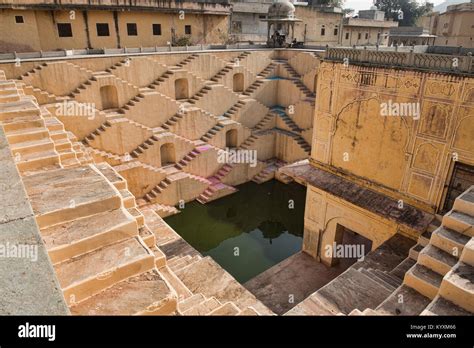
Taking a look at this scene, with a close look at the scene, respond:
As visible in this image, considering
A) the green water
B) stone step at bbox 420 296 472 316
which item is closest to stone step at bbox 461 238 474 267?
stone step at bbox 420 296 472 316

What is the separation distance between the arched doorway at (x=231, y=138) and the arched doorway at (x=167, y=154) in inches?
158

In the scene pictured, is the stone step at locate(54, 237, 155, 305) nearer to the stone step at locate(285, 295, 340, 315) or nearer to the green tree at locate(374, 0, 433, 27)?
the stone step at locate(285, 295, 340, 315)

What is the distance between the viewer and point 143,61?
17969 mm

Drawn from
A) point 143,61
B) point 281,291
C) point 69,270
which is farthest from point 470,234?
point 143,61

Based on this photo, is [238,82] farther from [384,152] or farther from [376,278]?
[376,278]

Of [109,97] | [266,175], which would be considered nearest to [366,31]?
[266,175]

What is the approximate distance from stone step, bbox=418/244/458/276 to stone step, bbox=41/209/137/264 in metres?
5.40

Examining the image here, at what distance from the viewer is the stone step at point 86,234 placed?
3418 mm

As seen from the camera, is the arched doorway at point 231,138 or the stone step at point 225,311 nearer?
the stone step at point 225,311

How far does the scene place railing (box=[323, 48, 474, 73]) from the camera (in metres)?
7.63

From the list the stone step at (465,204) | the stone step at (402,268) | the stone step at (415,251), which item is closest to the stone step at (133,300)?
the stone step at (402,268)

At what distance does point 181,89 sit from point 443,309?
18133 millimetres

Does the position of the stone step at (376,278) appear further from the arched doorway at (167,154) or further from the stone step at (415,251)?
the arched doorway at (167,154)
